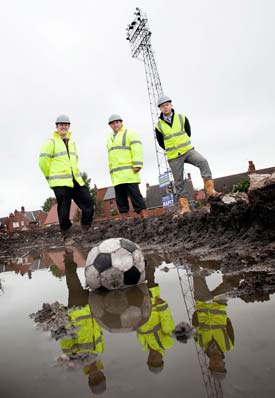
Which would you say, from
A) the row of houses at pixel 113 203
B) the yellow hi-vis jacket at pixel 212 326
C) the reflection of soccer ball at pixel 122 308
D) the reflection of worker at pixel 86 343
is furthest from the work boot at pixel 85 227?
the row of houses at pixel 113 203

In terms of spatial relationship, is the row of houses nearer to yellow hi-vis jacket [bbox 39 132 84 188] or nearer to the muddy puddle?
yellow hi-vis jacket [bbox 39 132 84 188]

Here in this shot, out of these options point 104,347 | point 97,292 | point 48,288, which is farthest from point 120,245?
point 104,347

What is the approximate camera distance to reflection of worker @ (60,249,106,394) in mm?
1253

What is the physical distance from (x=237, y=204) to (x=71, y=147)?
4.14m

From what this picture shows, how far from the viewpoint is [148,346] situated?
152 cm

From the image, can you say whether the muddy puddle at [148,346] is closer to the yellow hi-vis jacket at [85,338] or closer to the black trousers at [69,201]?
the yellow hi-vis jacket at [85,338]

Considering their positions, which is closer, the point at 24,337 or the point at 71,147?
the point at 24,337

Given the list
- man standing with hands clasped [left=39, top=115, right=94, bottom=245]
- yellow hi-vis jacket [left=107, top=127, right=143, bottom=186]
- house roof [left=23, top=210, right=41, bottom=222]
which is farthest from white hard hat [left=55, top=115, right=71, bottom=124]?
house roof [left=23, top=210, right=41, bottom=222]

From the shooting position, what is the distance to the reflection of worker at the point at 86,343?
49.3 inches

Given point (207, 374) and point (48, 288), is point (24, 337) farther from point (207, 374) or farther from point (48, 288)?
point (48, 288)

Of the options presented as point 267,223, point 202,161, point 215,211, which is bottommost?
point 267,223

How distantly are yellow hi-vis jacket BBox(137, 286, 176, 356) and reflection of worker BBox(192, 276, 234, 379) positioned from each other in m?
0.14

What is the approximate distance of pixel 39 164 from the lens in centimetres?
686

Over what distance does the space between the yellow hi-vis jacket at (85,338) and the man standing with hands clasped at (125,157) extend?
4795 mm
